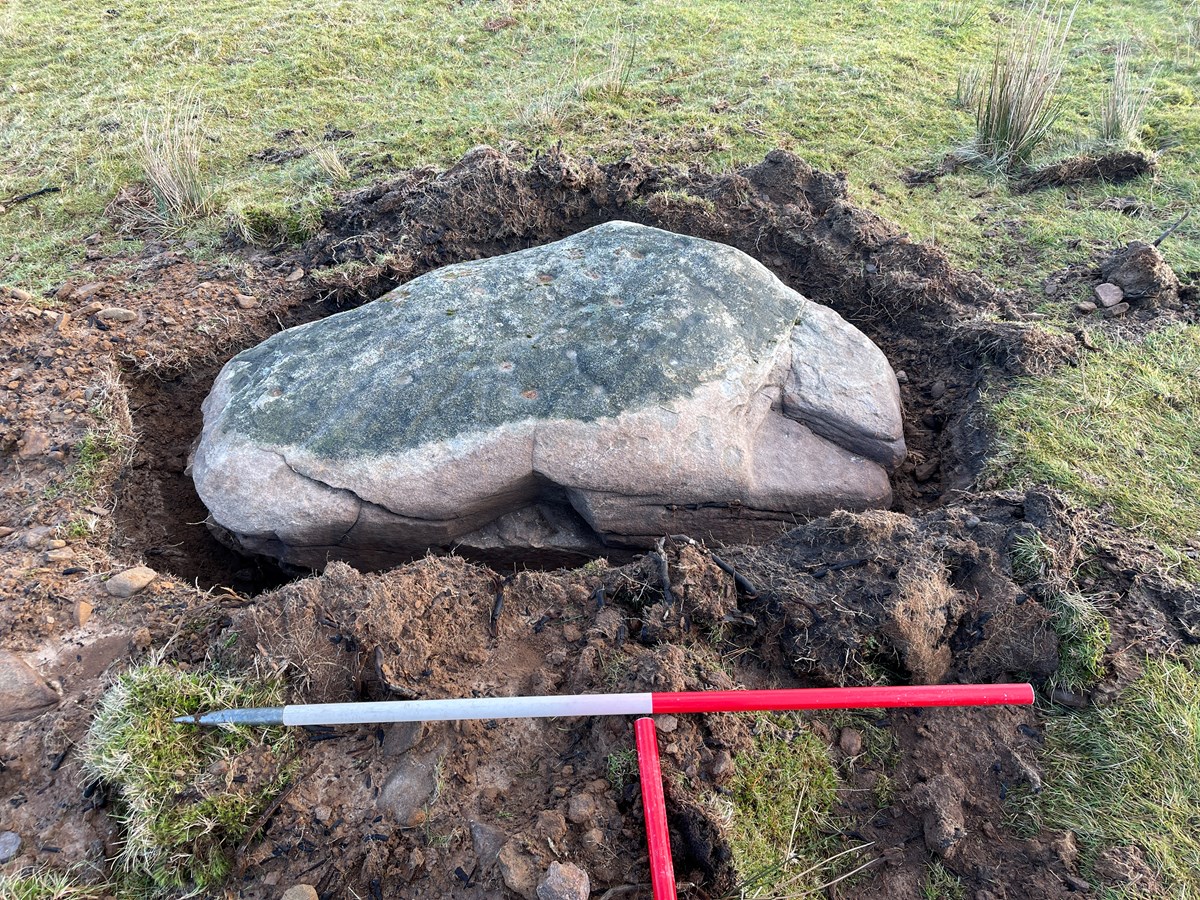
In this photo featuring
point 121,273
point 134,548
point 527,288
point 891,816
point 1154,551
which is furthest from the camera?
point 121,273

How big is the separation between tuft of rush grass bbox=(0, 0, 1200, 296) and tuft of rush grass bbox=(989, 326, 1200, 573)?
0.76m

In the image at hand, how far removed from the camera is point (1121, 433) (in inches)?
121

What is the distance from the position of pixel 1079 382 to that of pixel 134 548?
3.81m

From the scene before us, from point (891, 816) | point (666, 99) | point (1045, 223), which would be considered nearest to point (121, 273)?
point (666, 99)

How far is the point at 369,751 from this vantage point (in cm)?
203

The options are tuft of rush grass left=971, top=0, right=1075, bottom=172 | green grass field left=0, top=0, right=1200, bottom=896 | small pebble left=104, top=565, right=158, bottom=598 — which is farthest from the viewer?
tuft of rush grass left=971, top=0, right=1075, bottom=172

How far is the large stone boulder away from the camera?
274 cm

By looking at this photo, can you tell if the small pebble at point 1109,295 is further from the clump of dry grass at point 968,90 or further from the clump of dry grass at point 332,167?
the clump of dry grass at point 332,167

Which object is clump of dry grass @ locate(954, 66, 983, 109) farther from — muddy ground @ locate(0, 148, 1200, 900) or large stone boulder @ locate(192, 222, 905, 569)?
large stone boulder @ locate(192, 222, 905, 569)

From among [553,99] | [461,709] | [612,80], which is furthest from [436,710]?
[612,80]

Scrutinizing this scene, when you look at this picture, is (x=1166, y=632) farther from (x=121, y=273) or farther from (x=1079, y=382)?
(x=121, y=273)

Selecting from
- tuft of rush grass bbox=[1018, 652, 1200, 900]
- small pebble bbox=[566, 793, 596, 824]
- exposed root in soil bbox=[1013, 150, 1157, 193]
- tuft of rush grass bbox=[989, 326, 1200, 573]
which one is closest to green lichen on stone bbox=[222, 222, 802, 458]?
tuft of rush grass bbox=[989, 326, 1200, 573]

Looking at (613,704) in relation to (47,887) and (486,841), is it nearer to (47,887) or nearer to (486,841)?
(486,841)

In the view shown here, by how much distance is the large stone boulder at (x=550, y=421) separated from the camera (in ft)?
9.00
